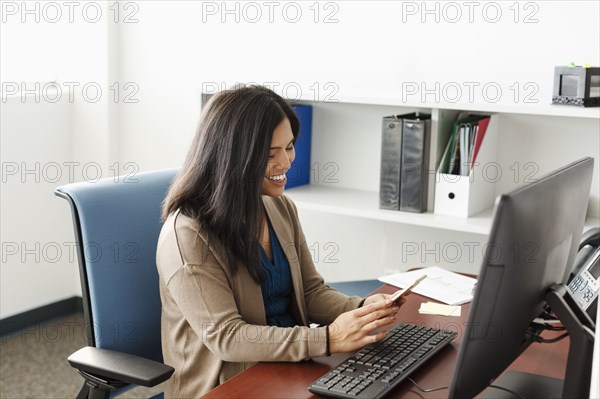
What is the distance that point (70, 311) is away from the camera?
3.79 meters

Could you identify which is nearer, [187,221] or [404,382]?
[404,382]

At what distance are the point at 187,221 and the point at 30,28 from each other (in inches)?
88.0

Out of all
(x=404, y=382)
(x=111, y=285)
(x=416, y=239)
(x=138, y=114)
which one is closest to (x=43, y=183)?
(x=138, y=114)

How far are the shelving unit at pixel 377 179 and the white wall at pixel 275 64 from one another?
0.04ft

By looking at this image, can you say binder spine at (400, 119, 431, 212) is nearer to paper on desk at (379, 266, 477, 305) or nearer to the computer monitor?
paper on desk at (379, 266, 477, 305)

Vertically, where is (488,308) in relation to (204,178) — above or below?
below

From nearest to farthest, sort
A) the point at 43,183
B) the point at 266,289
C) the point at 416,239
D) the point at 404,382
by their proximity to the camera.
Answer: the point at 404,382, the point at 266,289, the point at 416,239, the point at 43,183

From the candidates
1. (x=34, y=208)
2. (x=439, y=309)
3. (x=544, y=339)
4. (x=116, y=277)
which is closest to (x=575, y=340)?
(x=544, y=339)

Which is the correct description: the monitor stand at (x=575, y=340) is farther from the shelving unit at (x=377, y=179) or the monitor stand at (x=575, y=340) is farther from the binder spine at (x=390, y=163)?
the binder spine at (x=390, y=163)

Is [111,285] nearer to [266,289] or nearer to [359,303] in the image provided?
[266,289]

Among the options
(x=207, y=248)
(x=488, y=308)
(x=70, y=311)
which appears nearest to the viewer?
(x=488, y=308)

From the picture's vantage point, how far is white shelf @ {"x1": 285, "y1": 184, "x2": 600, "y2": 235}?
266 cm

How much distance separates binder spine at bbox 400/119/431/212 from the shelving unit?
0.03m

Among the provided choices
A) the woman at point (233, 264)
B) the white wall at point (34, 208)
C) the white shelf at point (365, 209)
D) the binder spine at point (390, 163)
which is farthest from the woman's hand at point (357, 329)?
the white wall at point (34, 208)
